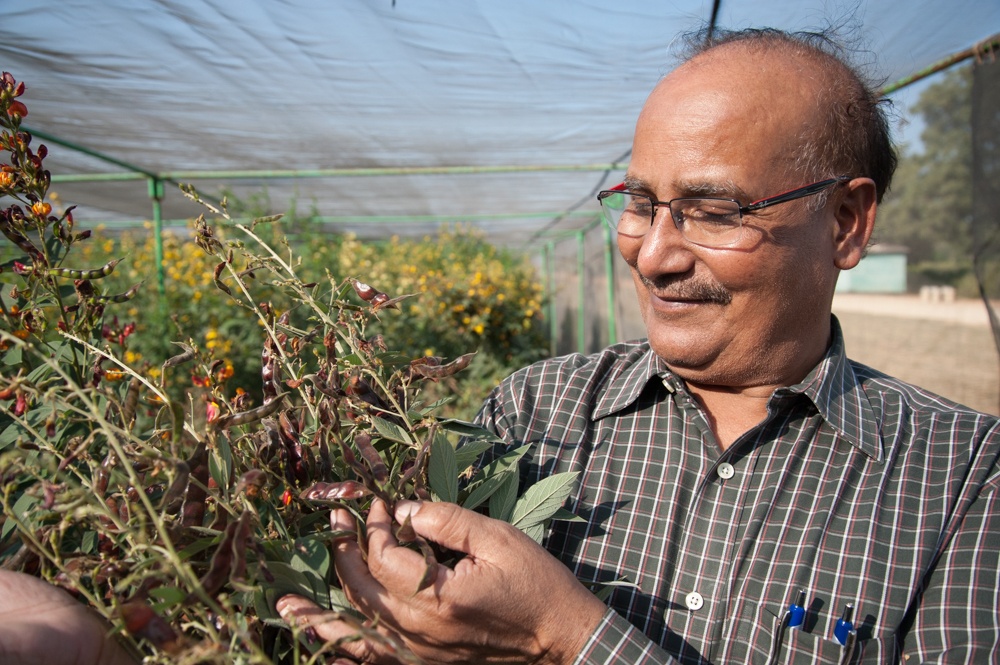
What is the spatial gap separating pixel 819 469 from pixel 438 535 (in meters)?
0.77

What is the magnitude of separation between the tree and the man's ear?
9719 mm

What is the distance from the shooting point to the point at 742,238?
1231mm

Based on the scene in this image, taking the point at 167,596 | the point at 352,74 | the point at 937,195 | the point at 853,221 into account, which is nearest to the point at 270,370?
the point at 167,596

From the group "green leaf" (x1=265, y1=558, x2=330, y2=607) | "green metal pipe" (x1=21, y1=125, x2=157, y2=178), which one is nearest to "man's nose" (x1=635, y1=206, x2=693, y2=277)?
"green leaf" (x1=265, y1=558, x2=330, y2=607)

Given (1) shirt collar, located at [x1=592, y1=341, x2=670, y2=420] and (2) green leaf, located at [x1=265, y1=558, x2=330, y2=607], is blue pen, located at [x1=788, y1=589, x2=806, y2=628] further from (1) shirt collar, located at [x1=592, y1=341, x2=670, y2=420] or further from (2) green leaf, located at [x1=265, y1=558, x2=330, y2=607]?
(2) green leaf, located at [x1=265, y1=558, x2=330, y2=607]

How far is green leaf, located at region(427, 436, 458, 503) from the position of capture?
2.95ft

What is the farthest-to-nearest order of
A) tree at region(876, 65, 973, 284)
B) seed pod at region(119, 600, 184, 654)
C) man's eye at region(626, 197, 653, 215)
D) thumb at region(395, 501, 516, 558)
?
tree at region(876, 65, 973, 284) < man's eye at region(626, 197, 653, 215) < thumb at region(395, 501, 516, 558) < seed pod at region(119, 600, 184, 654)

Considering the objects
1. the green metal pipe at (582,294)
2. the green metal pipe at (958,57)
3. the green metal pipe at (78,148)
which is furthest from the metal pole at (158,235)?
the green metal pipe at (582,294)

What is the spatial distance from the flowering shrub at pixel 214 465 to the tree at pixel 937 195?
1057 centimetres

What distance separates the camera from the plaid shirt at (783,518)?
1.08m

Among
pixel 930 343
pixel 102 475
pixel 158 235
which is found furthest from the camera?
pixel 930 343

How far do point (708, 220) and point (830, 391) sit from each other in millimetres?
398

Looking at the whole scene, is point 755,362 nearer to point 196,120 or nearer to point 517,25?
point 517,25

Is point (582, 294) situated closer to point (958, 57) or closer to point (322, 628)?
point (958, 57)
